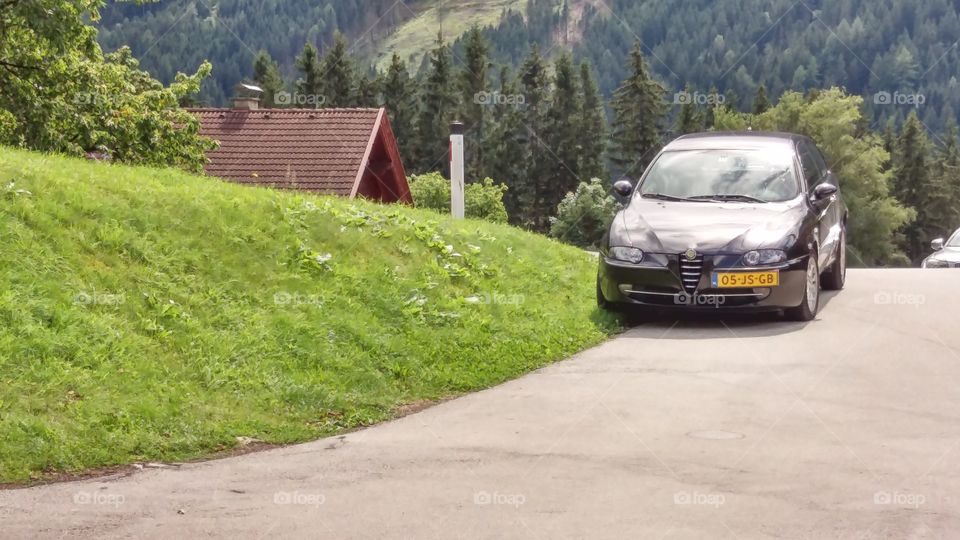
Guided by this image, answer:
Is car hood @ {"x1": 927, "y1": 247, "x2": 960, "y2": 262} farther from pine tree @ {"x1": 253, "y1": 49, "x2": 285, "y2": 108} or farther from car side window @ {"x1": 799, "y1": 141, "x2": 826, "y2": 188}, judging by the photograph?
pine tree @ {"x1": 253, "y1": 49, "x2": 285, "y2": 108}

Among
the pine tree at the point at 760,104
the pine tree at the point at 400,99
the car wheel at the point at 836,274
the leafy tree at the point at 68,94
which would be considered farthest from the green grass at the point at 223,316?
the pine tree at the point at 760,104

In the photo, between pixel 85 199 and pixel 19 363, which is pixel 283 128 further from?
pixel 19 363

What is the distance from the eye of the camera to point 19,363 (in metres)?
8.25

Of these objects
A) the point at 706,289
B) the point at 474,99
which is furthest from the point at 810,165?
the point at 474,99

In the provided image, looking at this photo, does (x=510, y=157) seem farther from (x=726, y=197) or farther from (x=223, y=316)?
(x=223, y=316)

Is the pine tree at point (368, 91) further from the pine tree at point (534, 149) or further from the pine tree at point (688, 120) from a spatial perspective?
the pine tree at point (688, 120)

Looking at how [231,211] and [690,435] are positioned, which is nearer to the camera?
[690,435]

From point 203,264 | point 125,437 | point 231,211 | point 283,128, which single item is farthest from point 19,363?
point 283,128

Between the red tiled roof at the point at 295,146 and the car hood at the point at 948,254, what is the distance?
52.4 feet

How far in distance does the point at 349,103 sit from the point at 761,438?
302ft

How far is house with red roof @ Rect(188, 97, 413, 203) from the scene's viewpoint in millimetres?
37281

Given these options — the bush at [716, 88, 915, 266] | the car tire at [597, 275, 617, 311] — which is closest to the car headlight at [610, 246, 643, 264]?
the car tire at [597, 275, 617, 311]

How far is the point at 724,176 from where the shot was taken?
13.1 m

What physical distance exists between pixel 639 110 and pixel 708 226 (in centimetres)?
8180
